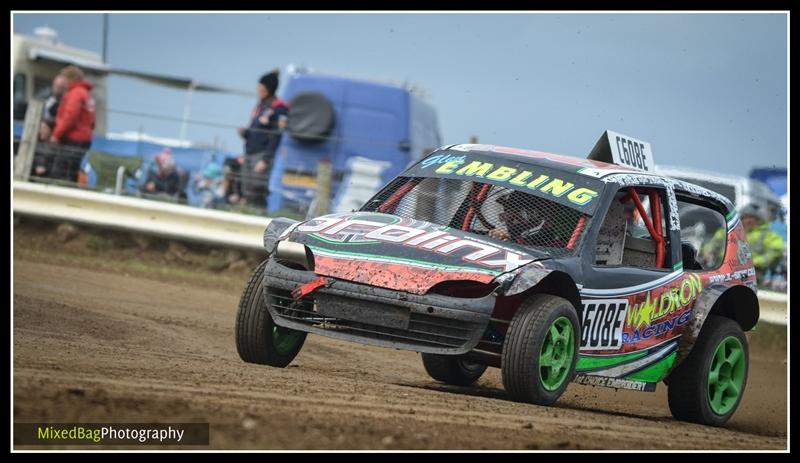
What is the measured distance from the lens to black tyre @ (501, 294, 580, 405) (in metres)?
6.43

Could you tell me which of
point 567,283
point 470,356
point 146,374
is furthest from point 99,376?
point 567,283

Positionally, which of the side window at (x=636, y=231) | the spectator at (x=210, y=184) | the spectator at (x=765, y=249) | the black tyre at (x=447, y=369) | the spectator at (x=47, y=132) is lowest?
the black tyre at (x=447, y=369)

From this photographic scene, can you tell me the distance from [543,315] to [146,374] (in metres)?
2.02

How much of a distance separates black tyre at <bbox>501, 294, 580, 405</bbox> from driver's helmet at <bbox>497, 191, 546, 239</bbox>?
2.38ft

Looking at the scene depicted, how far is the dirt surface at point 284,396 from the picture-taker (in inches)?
193

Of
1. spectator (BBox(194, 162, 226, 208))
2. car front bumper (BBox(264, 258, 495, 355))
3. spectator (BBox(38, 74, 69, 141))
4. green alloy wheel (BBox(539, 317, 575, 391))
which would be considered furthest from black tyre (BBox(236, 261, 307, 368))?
spectator (BBox(38, 74, 69, 141))

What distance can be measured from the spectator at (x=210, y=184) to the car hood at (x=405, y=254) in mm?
8672

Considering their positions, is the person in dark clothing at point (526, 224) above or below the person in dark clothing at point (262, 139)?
below

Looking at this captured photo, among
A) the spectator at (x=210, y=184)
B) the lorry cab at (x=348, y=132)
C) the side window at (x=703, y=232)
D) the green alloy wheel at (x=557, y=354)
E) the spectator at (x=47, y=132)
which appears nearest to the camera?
the green alloy wheel at (x=557, y=354)

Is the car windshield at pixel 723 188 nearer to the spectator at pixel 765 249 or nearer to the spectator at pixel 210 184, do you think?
the spectator at pixel 765 249

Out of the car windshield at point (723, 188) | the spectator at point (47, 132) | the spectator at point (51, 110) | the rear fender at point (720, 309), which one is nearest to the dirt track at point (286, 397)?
the rear fender at point (720, 309)

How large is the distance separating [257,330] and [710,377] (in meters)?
3.05

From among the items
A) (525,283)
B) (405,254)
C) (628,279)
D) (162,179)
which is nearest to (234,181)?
(162,179)
